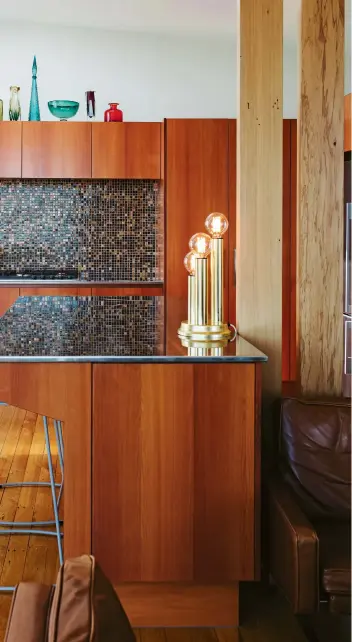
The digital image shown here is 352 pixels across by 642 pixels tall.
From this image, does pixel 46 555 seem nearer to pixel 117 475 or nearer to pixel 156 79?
pixel 117 475

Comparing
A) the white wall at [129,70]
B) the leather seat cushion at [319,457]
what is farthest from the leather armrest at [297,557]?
the white wall at [129,70]

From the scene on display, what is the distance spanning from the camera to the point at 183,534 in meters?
2.69

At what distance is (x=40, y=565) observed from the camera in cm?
329

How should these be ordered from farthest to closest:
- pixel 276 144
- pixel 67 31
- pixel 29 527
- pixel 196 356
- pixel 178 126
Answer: pixel 67 31 < pixel 178 126 < pixel 29 527 < pixel 276 144 < pixel 196 356

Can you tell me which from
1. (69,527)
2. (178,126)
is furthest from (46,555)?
(178,126)

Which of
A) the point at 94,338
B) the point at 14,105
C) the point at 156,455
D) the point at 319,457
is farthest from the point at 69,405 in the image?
the point at 14,105

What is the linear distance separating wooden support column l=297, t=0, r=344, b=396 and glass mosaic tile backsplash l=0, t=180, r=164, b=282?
155 inches

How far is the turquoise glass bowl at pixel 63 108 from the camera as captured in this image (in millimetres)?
6629

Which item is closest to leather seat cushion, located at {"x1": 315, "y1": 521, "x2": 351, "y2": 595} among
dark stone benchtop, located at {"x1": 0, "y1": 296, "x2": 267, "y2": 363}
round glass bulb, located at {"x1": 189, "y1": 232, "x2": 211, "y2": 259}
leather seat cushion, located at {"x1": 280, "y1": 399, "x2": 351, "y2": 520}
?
leather seat cushion, located at {"x1": 280, "y1": 399, "x2": 351, "y2": 520}

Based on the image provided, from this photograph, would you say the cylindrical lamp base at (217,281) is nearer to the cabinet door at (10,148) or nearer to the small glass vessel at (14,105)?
the cabinet door at (10,148)

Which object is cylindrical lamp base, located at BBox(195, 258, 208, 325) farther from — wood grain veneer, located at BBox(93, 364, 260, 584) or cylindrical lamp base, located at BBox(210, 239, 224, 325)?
wood grain veneer, located at BBox(93, 364, 260, 584)

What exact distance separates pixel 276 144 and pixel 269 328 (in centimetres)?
72

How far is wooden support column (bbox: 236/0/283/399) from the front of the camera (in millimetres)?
3176

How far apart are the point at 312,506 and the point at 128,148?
4519 millimetres
